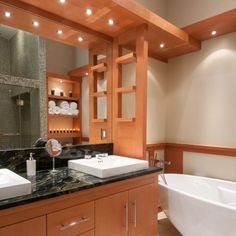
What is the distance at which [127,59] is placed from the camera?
6.95ft

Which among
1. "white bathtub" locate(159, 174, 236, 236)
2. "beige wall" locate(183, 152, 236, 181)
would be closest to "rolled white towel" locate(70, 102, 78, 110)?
"white bathtub" locate(159, 174, 236, 236)

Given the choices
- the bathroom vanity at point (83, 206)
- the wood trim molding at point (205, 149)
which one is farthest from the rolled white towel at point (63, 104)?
the wood trim molding at point (205, 149)

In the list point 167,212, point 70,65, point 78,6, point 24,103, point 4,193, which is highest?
point 78,6

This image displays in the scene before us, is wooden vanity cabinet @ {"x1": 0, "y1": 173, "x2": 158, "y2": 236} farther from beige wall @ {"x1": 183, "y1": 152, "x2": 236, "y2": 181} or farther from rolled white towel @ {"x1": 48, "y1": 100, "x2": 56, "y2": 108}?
beige wall @ {"x1": 183, "y1": 152, "x2": 236, "y2": 181}

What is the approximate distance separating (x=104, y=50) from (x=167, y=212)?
1890mm

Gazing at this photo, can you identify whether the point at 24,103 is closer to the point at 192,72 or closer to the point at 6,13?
the point at 6,13

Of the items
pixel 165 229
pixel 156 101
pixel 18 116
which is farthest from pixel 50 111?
pixel 165 229

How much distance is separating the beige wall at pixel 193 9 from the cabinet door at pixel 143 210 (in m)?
2.06

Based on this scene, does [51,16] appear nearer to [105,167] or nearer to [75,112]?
[75,112]

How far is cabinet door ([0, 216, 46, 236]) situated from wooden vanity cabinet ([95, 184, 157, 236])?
1.20 feet

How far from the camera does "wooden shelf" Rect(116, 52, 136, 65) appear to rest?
81.5 inches

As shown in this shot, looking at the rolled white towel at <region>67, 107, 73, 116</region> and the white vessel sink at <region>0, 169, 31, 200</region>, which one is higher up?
the rolled white towel at <region>67, 107, 73, 116</region>

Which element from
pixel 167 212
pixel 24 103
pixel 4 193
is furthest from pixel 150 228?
pixel 24 103

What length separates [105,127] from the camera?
230 centimetres
